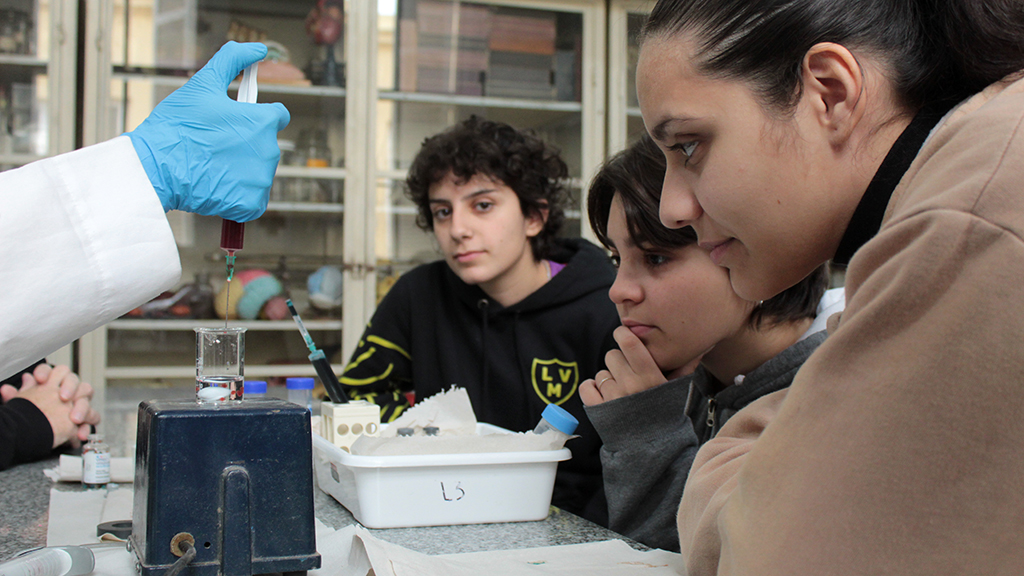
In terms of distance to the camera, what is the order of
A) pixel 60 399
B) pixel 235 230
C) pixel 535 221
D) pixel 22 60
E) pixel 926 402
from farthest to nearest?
pixel 22 60 → pixel 535 221 → pixel 60 399 → pixel 235 230 → pixel 926 402

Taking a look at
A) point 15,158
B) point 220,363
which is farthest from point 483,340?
point 15,158

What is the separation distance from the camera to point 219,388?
748 mm

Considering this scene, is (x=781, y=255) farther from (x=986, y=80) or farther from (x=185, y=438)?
(x=185, y=438)

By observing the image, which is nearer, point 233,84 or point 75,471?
point 75,471

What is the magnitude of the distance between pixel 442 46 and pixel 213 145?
2.28 metres

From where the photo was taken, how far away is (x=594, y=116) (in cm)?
304

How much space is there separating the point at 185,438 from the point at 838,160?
571 mm

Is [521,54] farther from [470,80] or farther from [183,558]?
[183,558]

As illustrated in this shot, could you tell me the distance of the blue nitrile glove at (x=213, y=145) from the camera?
0.83 meters

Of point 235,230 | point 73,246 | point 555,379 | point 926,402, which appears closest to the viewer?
point 926,402

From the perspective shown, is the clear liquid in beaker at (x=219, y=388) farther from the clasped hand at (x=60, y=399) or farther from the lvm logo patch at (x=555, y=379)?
the lvm logo patch at (x=555, y=379)

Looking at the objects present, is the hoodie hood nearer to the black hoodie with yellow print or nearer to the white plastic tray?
the black hoodie with yellow print

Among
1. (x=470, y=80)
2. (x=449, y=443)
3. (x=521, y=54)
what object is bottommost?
(x=449, y=443)

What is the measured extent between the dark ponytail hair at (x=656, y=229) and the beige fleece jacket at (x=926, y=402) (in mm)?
627
